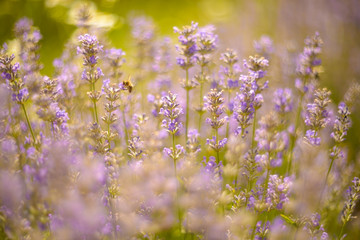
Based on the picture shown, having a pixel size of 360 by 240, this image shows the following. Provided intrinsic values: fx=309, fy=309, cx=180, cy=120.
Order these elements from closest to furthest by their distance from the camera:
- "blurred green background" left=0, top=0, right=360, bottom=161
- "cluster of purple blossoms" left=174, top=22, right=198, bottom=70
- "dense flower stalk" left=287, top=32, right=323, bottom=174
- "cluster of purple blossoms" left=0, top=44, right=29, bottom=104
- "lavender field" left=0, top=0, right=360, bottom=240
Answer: "lavender field" left=0, top=0, right=360, bottom=240
"cluster of purple blossoms" left=0, top=44, right=29, bottom=104
"cluster of purple blossoms" left=174, top=22, right=198, bottom=70
"dense flower stalk" left=287, top=32, right=323, bottom=174
"blurred green background" left=0, top=0, right=360, bottom=161

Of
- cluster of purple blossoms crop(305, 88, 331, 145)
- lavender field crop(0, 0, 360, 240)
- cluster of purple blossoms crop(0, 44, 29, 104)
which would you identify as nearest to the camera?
lavender field crop(0, 0, 360, 240)

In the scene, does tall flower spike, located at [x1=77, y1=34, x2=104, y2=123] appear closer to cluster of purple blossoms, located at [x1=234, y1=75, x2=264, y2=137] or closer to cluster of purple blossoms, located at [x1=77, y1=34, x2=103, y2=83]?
cluster of purple blossoms, located at [x1=77, y1=34, x2=103, y2=83]

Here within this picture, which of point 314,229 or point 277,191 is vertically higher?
point 277,191

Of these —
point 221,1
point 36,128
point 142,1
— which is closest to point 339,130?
point 36,128

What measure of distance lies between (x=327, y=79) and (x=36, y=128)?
16.6ft

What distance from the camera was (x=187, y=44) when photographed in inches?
89.3

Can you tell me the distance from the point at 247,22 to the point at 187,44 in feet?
23.2

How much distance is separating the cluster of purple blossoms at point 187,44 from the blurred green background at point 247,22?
144 cm

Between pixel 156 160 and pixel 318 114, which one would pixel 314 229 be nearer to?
pixel 318 114

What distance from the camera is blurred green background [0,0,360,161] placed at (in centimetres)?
471

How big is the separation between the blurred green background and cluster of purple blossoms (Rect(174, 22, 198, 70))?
1435 mm

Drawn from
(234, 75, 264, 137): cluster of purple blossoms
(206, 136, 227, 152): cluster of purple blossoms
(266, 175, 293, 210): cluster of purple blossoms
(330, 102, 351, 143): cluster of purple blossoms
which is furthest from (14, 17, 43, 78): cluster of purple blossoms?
(330, 102, 351, 143): cluster of purple blossoms

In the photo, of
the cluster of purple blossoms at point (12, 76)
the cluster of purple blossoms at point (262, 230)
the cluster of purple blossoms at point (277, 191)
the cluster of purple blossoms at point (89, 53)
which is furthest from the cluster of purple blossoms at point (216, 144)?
the cluster of purple blossoms at point (12, 76)

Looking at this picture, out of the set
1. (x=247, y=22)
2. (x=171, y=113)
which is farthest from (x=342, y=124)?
(x=247, y=22)
